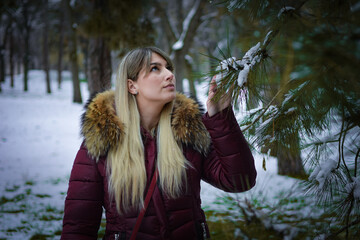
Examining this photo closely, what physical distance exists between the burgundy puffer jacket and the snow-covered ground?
0.17 meters

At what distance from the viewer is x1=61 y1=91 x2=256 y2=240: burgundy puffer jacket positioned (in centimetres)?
154

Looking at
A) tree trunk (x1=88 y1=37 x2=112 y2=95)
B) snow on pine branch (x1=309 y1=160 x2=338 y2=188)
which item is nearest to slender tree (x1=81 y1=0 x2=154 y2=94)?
tree trunk (x1=88 y1=37 x2=112 y2=95)

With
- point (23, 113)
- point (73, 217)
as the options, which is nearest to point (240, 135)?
point (73, 217)

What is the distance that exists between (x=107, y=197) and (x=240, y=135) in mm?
968

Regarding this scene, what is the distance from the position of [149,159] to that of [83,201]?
19.5 inches

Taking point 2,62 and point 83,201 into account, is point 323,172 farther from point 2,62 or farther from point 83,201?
point 2,62

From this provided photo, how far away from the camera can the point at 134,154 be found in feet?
5.98

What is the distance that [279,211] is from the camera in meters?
1.18

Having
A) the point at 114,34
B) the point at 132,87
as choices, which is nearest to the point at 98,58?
the point at 114,34

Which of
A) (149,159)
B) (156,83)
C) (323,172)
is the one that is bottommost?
(323,172)

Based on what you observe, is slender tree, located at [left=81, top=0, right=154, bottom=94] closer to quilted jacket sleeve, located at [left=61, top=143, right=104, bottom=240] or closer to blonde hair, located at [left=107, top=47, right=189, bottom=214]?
blonde hair, located at [left=107, top=47, right=189, bottom=214]

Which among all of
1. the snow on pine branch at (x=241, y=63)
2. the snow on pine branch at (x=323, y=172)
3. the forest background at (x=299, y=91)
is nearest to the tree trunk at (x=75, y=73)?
the forest background at (x=299, y=91)

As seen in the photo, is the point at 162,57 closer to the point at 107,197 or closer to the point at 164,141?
the point at 164,141

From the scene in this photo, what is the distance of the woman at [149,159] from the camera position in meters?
Result: 1.61
